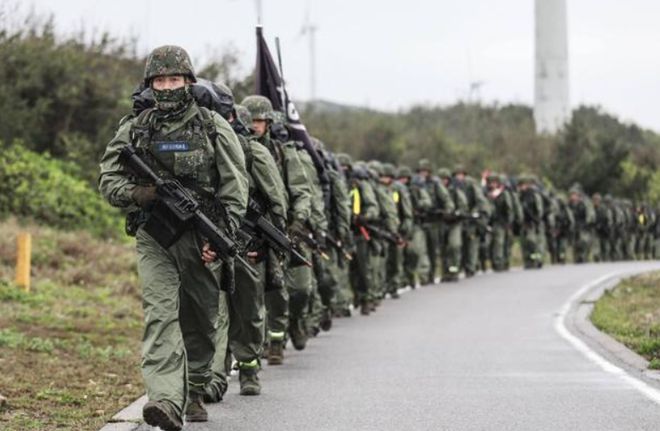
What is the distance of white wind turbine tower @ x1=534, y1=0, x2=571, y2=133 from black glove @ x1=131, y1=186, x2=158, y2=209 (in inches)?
2177

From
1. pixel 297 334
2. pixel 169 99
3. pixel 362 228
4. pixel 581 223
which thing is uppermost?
pixel 169 99

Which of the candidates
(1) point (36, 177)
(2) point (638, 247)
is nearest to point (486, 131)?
(2) point (638, 247)

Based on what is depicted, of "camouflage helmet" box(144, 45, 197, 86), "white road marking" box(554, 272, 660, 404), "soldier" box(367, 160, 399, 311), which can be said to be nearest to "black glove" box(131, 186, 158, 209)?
"camouflage helmet" box(144, 45, 197, 86)

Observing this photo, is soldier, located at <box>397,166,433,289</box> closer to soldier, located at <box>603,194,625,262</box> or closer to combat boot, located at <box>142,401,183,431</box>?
combat boot, located at <box>142,401,183,431</box>

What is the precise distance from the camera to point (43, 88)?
29859 millimetres

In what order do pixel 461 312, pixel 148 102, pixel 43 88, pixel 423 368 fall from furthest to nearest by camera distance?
pixel 43 88 < pixel 461 312 < pixel 423 368 < pixel 148 102

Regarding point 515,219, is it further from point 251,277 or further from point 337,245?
point 251,277

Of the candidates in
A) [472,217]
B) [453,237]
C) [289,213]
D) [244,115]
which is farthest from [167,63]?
[472,217]

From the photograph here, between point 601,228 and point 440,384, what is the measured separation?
32.5 meters

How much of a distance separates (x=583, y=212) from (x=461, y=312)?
A: 21478mm

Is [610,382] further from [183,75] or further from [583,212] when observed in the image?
[583,212]

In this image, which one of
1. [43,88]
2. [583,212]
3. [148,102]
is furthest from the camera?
[583,212]

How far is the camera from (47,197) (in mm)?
24703

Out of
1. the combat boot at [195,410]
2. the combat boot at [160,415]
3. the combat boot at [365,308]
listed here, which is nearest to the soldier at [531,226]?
the combat boot at [365,308]
